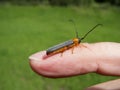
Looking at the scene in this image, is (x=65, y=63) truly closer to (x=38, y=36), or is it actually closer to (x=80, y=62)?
(x=80, y=62)

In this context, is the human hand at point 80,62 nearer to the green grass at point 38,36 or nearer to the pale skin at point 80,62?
the pale skin at point 80,62

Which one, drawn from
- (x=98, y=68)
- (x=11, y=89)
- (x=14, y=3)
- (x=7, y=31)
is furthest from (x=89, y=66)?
(x=14, y=3)

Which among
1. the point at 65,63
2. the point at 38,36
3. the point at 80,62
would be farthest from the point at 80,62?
the point at 38,36

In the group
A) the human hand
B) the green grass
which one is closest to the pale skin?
the human hand

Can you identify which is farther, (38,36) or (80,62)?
(38,36)

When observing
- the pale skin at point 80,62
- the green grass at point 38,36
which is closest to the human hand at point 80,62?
the pale skin at point 80,62

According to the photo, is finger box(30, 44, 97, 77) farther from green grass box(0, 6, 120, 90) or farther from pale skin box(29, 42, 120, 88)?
green grass box(0, 6, 120, 90)
